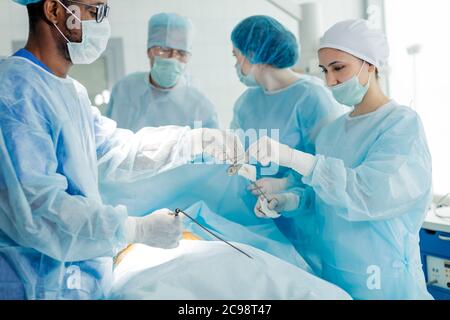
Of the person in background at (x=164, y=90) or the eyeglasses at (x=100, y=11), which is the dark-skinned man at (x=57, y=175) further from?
the person in background at (x=164, y=90)

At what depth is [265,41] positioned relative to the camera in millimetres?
1845

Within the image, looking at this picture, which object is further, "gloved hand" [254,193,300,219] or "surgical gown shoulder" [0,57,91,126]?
"gloved hand" [254,193,300,219]

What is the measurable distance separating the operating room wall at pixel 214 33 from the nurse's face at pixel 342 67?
502mm

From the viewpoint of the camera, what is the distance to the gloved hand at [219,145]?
1.54 metres

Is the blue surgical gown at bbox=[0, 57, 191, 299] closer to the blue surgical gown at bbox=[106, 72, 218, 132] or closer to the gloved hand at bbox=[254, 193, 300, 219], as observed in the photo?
the gloved hand at bbox=[254, 193, 300, 219]

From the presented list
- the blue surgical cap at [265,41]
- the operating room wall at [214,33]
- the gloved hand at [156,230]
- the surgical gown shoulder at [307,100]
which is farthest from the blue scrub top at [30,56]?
the surgical gown shoulder at [307,100]

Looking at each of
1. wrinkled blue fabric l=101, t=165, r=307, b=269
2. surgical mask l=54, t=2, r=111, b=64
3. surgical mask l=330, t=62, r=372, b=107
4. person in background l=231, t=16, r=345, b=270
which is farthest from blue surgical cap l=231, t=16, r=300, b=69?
surgical mask l=54, t=2, r=111, b=64

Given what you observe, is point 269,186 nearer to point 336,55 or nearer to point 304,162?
point 304,162

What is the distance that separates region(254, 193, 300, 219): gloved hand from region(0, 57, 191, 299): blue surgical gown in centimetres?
55

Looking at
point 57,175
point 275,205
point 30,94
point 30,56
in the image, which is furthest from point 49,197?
point 275,205

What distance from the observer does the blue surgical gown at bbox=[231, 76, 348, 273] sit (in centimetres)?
173

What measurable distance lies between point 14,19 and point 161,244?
997mm

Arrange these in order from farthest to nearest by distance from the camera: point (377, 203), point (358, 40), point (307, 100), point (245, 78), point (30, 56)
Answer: point (245, 78)
point (307, 100)
point (358, 40)
point (377, 203)
point (30, 56)

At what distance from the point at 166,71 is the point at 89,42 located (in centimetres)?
70
